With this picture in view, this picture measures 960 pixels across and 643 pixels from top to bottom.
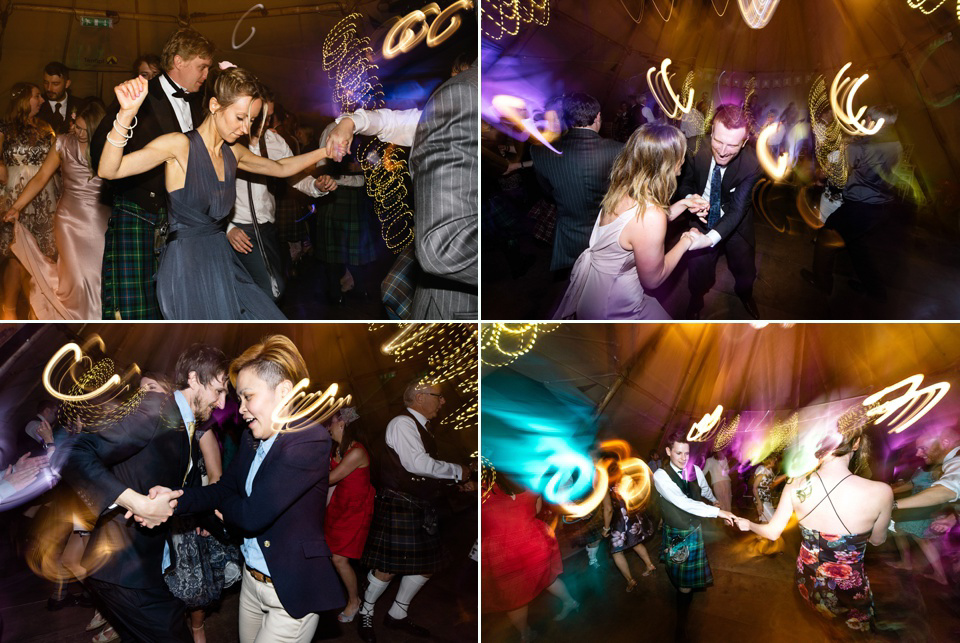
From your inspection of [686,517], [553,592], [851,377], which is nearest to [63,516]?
[553,592]

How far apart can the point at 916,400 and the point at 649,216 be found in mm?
1305

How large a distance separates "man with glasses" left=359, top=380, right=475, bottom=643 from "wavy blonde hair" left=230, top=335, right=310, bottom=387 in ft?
1.29

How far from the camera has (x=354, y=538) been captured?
2738 mm

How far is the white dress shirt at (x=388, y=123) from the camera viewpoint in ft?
8.75

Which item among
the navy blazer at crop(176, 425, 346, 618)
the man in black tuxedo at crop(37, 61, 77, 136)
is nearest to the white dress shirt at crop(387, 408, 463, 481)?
the navy blazer at crop(176, 425, 346, 618)

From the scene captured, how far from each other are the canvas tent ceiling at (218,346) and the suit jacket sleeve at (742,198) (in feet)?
3.96

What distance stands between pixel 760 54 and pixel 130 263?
7.79ft

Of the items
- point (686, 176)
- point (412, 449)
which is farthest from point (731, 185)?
point (412, 449)

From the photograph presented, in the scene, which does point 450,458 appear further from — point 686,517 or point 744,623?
point 744,623

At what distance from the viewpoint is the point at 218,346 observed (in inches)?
106

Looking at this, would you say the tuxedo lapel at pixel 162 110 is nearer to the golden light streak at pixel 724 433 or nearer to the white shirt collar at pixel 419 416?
the white shirt collar at pixel 419 416

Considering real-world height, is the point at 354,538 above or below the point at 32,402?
below

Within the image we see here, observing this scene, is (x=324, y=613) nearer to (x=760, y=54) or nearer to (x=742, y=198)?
(x=742, y=198)

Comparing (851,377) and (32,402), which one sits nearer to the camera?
(32,402)
